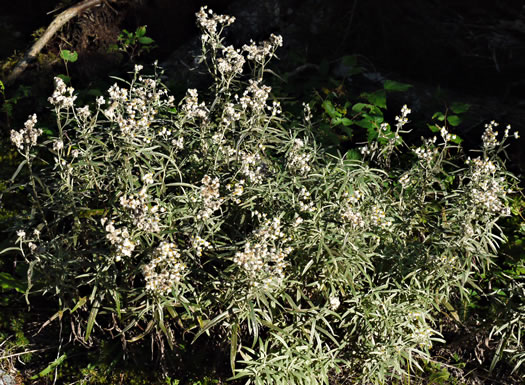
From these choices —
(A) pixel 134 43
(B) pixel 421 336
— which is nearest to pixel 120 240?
(B) pixel 421 336

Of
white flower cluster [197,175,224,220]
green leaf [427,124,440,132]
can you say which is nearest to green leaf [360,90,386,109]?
green leaf [427,124,440,132]

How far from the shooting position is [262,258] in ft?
8.35

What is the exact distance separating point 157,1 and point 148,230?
→ 365 cm

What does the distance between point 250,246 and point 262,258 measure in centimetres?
8

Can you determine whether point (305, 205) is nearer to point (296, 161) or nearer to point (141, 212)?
point (296, 161)

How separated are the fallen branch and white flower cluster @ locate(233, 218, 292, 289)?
333cm

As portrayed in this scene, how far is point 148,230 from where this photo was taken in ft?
7.78

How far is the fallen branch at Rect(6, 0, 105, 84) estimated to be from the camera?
4.85 meters

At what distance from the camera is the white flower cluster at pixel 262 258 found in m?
2.37

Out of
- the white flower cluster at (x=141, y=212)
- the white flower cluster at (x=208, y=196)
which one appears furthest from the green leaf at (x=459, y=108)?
the white flower cluster at (x=141, y=212)

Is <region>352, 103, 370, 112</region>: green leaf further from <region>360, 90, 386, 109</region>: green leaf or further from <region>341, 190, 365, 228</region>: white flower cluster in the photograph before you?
<region>341, 190, 365, 228</region>: white flower cluster

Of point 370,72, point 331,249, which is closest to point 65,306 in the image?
point 331,249

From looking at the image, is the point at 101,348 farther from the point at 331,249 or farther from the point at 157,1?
the point at 157,1

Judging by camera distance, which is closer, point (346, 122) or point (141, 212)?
point (141, 212)
